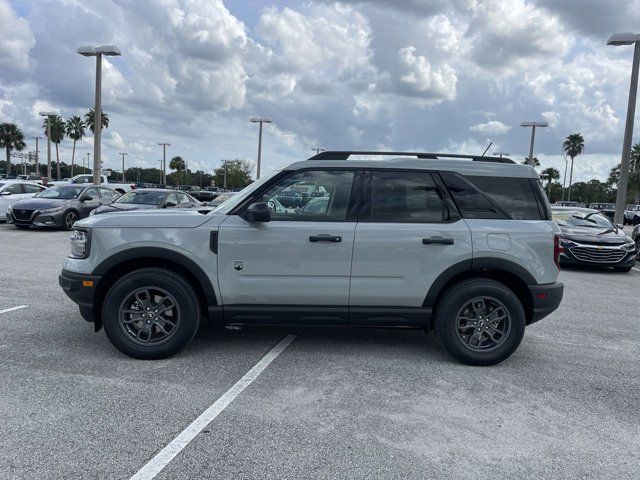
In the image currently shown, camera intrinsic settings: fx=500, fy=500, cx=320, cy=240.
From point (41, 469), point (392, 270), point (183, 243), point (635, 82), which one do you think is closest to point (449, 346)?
point (392, 270)

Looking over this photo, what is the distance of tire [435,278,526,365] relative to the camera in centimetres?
445

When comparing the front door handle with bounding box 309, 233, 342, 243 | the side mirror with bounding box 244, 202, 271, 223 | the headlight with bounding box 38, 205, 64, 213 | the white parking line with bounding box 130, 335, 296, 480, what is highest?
the side mirror with bounding box 244, 202, 271, 223

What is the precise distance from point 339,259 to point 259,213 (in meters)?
0.80

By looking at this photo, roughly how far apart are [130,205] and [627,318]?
41.0 ft

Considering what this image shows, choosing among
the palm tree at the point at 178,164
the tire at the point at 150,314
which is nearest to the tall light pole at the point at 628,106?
the tire at the point at 150,314

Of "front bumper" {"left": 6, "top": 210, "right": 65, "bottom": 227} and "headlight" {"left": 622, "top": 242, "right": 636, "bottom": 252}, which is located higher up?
"headlight" {"left": 622, "top": 242, "right": 636, "bottom": 252}

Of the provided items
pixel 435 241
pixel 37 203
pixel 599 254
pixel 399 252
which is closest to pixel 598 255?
pixel 599 254

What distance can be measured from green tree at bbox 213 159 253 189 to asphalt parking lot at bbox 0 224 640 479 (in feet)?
298

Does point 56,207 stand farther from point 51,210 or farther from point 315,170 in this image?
point 315,170

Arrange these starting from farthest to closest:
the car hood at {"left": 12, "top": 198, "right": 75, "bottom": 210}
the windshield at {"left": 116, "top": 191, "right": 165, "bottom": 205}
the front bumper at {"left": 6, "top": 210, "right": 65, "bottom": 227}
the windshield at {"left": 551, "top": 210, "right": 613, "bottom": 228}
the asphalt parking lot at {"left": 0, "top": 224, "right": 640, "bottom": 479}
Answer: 1. the car hood at {"left": 12, "top": 198, "right": 75, "bottom": 210}
2. the front bumper at {"left": 6, "top": 210, "right": 65, "bottom": 227}
3. the windshield at {"left": 116, "top": 191, "right": 165, "bottom": 205}
4. the windshield at {"left": 551, "top": 210, "right": 613, "bottom": 228}
5. the asphalt parking lot at {"left": 0, "top": 224, "right": 640, "bottom": 479}

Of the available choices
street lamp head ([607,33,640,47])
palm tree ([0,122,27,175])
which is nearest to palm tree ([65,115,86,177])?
palm tree ([0,122,27,175])

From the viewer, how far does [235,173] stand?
319 feet

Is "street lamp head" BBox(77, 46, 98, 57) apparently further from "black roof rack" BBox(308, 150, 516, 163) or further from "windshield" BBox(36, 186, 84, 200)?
"black roof rack" BBox(308, 150, 516, 163)

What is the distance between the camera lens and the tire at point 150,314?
171 inches
